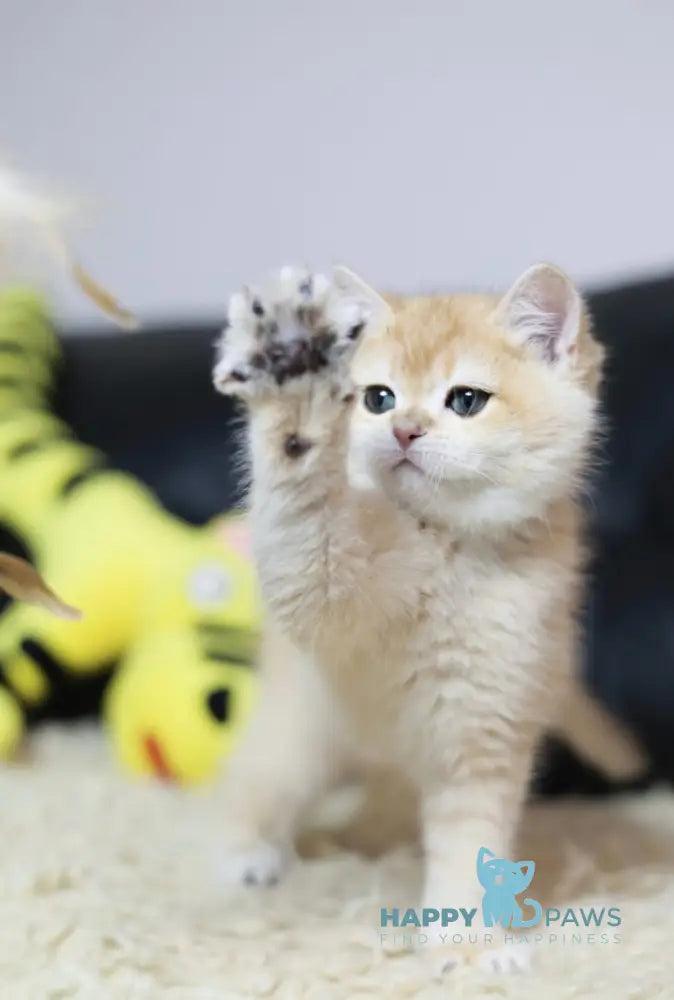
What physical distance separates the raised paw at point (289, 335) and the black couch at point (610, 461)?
44 centimetres

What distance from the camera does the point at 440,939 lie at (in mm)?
760

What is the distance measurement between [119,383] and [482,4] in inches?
28.3

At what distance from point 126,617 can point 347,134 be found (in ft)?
2.52

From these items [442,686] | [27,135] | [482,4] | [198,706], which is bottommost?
[198,706]

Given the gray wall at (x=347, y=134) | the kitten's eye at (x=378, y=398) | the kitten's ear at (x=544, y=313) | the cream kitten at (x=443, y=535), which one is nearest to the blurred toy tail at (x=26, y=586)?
the cream kitten at (x=443, y=535)

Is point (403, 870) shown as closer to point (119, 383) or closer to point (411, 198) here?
point (119, 383)

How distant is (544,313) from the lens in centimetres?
77

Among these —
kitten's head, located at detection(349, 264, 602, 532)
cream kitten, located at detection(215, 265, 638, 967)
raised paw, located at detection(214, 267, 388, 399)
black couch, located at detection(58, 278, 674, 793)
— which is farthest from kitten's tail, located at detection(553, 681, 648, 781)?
raised paw, located at detection(214, 267, 388, 399)

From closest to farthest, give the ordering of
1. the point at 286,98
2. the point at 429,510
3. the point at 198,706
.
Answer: the point at 429,510 → the point at 198,706 → the point at 286,98

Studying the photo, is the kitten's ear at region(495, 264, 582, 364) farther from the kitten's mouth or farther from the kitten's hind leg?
the kitten's hind leg

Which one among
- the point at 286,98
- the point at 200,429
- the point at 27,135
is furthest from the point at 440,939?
the point at 27,135

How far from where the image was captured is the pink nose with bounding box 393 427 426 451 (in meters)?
0.71

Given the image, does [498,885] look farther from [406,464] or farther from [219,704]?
[219,704]

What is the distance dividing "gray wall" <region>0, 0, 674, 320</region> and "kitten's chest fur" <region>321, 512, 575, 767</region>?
81 cm
